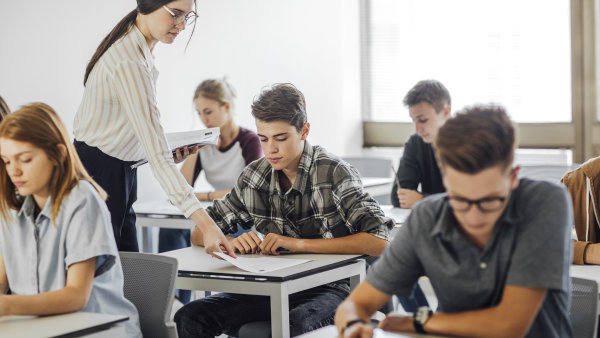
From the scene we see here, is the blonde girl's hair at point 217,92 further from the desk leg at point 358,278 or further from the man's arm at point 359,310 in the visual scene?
the man's arm at point 359,310

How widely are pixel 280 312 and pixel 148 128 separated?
0.67 metres

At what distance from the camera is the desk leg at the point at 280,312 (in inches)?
80.4

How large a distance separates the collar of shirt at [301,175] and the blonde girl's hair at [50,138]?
805 millimetres

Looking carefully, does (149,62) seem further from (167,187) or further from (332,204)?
(332,204)

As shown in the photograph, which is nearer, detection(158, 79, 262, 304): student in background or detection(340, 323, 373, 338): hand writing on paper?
detection(340, 323, 373, 338): hand writing on paper

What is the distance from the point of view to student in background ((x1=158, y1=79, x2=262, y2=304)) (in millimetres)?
4184

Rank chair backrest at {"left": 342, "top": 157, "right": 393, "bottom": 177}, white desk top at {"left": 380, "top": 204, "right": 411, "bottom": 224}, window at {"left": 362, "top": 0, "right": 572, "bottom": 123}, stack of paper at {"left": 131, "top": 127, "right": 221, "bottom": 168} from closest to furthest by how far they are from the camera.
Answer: stack of paper at {"left": 131, "top": 127, "right": 221, "bottom": 168} → white desk top at {"left": 380, "top": 204, "right": 411, "bottom": 224} → chair backrest at {"left": 342, "top": 157, "right": 393, "bottom": 177} → window at {"left": 362, "top": 0, "right": 572, "bottom": 123}

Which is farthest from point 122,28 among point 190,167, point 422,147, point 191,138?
point 190,167

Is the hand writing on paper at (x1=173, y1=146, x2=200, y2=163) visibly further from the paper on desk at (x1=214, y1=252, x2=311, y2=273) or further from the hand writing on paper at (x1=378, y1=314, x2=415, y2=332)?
the hand writing on paper at (x1=378, y1=314, x2=415, y2=332)

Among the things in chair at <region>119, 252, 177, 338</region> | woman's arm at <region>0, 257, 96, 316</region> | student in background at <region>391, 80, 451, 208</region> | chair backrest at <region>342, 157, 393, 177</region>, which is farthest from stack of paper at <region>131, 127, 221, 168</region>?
chair backrest at <region>342, 157, 393, 177</region>

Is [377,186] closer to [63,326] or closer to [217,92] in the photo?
[217,92]

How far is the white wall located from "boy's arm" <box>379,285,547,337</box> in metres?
2.83

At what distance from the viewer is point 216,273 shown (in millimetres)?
2164

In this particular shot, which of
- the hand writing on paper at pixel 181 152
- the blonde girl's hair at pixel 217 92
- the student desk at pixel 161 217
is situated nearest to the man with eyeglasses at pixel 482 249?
the hand writing on paper at pixel 181 152
